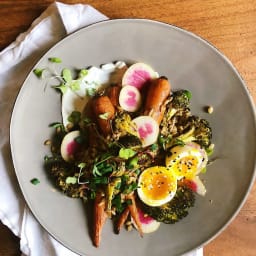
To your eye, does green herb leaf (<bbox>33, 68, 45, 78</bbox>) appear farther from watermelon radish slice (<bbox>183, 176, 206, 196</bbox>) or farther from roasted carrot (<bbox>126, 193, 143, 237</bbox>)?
watermelon radish slice (<bbox>183, 176, 206, 196</bbox>)

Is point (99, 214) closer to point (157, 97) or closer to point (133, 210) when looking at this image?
point (133, 210)

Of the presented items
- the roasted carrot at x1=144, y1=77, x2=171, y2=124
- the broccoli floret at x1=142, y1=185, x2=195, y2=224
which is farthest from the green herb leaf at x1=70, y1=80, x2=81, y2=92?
the broccoli floret at x1=142, y1=185, x2=195, y2=224

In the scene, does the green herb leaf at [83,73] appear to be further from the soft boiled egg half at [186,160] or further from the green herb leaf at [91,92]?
the soft boiled egg half at [186,160]

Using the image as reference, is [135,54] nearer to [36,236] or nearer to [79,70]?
[79,70]

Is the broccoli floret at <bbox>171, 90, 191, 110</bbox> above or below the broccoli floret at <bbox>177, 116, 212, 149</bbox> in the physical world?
above

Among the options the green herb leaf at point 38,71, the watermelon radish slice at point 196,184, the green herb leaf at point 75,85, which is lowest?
the watermelon radish slice at point 196,184

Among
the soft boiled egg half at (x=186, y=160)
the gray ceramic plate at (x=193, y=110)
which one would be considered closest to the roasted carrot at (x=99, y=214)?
the gray ceramic plate at (x=193, y=110)
